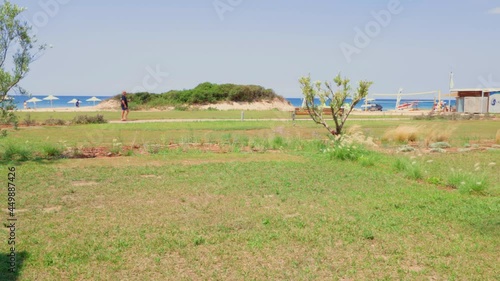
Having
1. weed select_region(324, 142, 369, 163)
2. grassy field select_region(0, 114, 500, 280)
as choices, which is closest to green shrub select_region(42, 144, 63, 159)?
grassy field select_region(0, 114, 500, 280)

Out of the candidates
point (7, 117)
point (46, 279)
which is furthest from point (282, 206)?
point (7, 117)

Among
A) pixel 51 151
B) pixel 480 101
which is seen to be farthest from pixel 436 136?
pixel 480 101

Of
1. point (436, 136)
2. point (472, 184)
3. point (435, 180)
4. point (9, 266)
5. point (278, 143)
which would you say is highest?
point (436, 136)

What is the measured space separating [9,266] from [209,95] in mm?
58294

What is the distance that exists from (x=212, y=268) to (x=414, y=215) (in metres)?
4.01

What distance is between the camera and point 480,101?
1737 inches

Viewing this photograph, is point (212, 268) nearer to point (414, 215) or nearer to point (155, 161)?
point (414, 215)

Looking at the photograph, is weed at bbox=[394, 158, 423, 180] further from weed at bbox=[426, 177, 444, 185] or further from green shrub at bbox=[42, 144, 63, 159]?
green shrub at bbox=[42, 144, 63, 159]

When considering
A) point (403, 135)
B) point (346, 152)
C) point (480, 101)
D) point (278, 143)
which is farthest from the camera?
point (480, 101)

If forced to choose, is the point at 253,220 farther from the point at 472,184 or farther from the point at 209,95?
the point at 209,95

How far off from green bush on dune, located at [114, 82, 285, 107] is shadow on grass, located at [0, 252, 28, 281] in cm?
5534

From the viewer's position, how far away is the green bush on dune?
6319cm

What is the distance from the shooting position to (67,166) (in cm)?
1355

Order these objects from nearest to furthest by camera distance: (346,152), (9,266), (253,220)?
(9,266) < (253,220) < (346,152)
